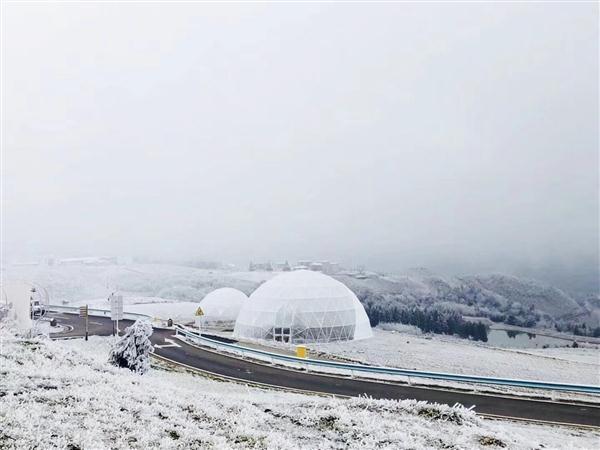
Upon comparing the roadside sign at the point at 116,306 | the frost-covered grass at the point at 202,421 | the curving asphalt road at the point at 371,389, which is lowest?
the curving asphalt road at the point at 371,389

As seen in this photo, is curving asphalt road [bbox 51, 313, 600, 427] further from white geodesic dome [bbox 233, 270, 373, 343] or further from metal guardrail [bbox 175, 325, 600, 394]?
white geodesic dome [bbox 233, 270, 373, 343]

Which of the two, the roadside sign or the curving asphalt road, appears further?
the roadside sign

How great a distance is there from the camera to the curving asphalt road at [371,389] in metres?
21.3

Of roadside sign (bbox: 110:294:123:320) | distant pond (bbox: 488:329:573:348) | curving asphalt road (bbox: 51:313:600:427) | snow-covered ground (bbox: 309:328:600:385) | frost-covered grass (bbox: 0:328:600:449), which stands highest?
frost-covered grass (bbox: 0:328:600:449)

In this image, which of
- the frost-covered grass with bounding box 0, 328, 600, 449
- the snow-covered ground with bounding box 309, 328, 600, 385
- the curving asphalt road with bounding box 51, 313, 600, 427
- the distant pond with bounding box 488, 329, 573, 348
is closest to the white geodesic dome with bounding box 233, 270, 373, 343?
the snow-covered ground with bounding box 309, 328, 600, 385

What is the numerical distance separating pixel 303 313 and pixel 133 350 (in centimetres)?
2702

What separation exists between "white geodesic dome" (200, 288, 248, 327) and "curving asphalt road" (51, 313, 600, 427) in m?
28.0

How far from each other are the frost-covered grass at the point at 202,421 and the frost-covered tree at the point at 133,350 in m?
6.53

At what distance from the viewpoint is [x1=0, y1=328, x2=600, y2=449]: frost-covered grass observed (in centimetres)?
1043

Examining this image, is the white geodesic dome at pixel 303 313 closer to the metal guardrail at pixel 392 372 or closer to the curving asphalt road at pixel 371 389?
the metal guardrail at pixel 392 372

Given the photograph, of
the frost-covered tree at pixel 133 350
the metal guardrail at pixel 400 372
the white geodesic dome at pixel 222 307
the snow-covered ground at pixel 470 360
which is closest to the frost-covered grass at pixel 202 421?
the metal guardrail at pixel 400 372

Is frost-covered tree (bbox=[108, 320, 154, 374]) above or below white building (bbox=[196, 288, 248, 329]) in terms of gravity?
above

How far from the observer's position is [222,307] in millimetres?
70688

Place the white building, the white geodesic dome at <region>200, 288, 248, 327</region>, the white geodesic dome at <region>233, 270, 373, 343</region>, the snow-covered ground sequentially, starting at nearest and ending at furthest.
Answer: the snow-covered ground
the white geodesic dome at <region>233, 270, 373, 343</region>
the white building
the white geodesic dome at <region>200, 288, 248, 327</region>
